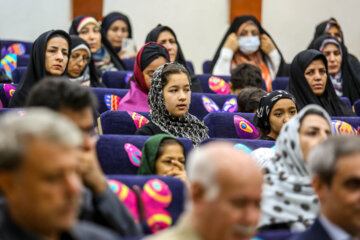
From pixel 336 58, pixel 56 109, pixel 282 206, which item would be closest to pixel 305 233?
pixel 282 206

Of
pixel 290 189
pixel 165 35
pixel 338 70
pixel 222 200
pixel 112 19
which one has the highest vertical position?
pixel 112 19

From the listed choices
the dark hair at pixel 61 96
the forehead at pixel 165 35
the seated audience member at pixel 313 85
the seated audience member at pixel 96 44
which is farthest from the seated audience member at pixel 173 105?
the seated audience member at pixel 96 44

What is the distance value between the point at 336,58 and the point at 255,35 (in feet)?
2.64

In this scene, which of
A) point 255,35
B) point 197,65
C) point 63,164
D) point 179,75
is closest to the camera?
point 63,164

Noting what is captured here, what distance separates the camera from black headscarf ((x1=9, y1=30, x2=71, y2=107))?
400cm

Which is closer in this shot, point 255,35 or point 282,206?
point 282,206

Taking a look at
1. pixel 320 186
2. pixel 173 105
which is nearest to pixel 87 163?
pixel 320 186

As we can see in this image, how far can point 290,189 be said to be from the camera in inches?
103

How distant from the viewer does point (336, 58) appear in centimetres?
603

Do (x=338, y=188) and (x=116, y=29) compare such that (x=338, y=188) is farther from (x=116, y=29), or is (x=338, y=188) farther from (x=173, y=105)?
(x=116, y=29)

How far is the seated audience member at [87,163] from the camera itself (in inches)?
83.9

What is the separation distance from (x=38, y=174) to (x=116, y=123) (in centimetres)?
206

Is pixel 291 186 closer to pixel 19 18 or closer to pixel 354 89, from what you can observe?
pixel 354 89

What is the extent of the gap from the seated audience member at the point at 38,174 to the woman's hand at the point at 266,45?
16.3 feet
